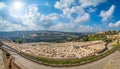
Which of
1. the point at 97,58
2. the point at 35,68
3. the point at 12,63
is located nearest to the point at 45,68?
the point at 35,68

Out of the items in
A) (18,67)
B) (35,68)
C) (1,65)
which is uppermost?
(1,65)

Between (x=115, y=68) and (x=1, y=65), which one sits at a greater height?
(x=1, y=65)

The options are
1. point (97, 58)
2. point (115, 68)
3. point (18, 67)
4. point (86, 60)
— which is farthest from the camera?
point (97, 58)

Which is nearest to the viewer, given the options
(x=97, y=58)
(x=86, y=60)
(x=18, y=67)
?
(x=18, y=67)

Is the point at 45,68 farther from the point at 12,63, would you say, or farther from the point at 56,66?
the point at 12,63

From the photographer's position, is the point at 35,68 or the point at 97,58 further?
the point at 97,58

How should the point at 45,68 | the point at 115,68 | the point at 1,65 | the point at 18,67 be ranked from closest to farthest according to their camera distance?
1. the point at 1,65
2. the point at 18,67
3. the point at 115,68
4. the point at 45,68

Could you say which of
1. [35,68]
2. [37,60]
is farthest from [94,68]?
[37,60]

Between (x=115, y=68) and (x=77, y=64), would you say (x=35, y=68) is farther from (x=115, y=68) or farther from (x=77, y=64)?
(x=115, y=68)

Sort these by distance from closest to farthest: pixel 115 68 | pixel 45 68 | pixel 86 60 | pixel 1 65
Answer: pixel 1 65 → pixel 115 68 → pixel 45 68 → pixel 86 60
